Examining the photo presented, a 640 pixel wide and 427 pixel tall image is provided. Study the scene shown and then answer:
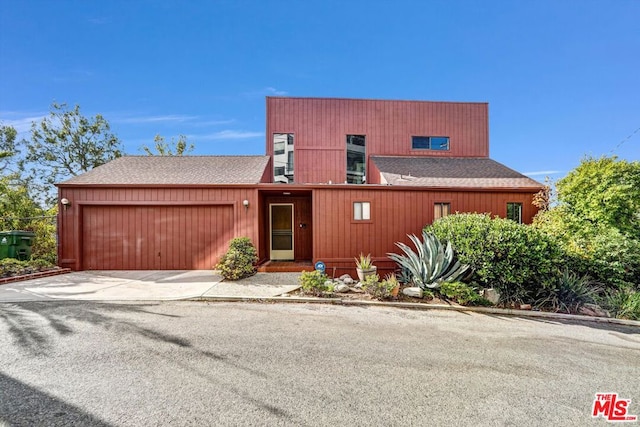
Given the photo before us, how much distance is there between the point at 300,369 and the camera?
9.41 ft

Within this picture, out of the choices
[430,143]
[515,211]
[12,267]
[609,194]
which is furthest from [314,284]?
[430,143]

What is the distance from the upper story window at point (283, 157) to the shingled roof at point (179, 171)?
133 cm

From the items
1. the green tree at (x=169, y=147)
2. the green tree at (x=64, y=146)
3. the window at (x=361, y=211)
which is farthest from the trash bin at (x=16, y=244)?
the green tree at (x=169, y=147)

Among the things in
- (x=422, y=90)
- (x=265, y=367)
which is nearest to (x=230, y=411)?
(x=265, y=367)

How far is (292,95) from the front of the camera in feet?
42.2

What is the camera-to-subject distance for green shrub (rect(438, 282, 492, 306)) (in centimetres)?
538

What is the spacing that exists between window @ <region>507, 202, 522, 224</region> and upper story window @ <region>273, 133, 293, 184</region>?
8671 millimetres

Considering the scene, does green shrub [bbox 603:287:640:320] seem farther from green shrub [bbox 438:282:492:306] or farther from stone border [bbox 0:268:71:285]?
stone border [bbox 0:268:71:285]

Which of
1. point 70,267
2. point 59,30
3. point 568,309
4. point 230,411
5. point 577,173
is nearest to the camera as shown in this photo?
point 230,411

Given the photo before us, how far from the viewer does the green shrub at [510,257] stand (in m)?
5.27

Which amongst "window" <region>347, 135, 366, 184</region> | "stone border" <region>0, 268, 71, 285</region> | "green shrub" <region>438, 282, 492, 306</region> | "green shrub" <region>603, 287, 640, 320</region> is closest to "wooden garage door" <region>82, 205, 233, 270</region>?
"stone border" <region>0, 268, 71, 285</region>

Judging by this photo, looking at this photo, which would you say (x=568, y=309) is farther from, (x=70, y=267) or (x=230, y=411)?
(x=70, y=267)

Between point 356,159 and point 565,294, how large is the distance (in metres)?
9.30

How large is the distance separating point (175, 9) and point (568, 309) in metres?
15.0
